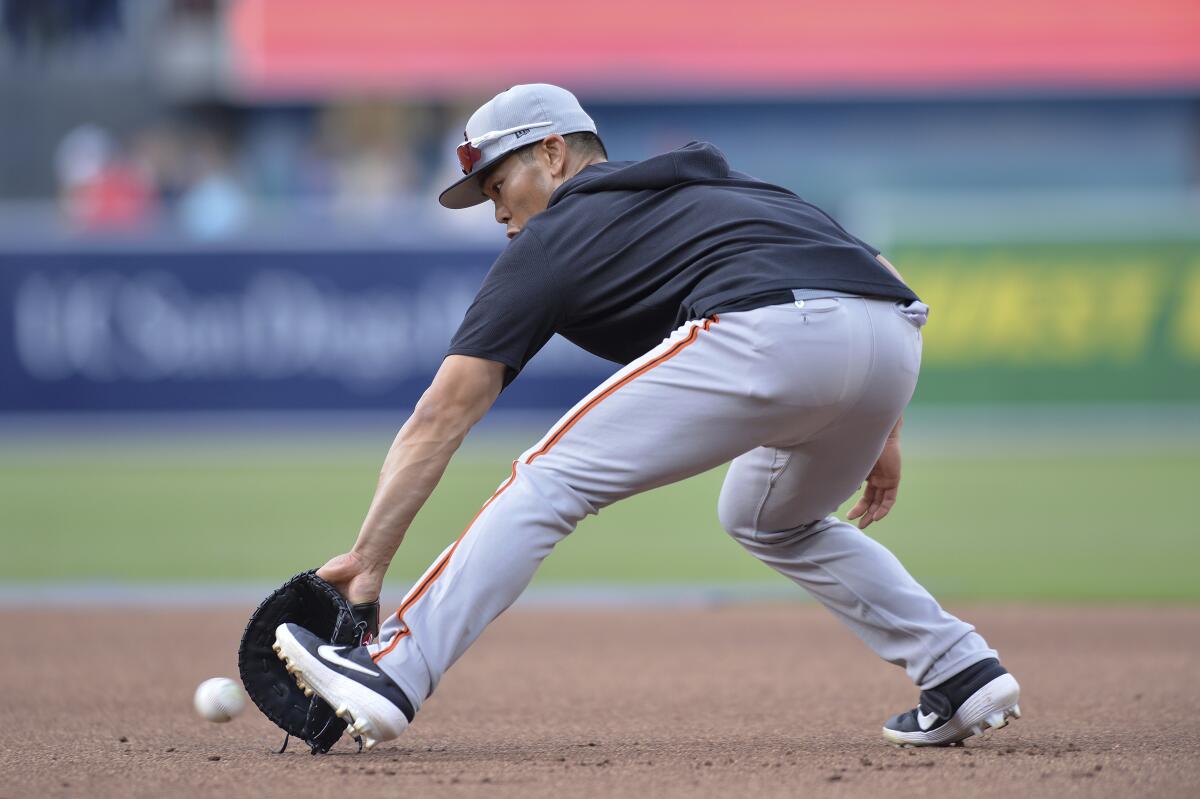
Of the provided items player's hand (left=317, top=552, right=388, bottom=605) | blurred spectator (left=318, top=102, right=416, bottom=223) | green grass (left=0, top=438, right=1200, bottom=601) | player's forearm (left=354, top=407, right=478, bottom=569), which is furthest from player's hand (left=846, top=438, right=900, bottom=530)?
blurred spectator (left=318, top=102, right=416, bottom=223)

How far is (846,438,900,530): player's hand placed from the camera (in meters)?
4.37

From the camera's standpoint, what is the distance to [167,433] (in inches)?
568

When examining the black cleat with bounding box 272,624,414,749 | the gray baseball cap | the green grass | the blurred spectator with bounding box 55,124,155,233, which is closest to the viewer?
the black cleat with bounding box 272,624,414,749

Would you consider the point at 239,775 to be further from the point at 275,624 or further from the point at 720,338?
the point at 720,338

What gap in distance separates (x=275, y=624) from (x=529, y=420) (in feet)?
35.1

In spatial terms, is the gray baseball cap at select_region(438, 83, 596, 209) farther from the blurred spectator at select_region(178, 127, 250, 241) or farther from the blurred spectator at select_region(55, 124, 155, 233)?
the blurred spectator at select_region(55, 124, 155, 233)

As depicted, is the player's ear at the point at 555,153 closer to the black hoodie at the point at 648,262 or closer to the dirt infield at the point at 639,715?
the black hoodie at the point at 648,262

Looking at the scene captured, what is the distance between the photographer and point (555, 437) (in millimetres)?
3844

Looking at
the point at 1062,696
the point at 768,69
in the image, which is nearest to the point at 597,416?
the point at 1062,696

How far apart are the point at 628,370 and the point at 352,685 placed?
947 millimetres

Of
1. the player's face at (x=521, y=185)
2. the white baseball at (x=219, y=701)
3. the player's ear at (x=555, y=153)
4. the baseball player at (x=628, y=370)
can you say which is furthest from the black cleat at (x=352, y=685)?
the player's ear at (x=555, y=153)

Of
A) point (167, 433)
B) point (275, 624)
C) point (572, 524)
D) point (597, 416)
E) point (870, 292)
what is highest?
point (870, 292)

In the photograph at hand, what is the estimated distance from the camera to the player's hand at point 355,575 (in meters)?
3.89

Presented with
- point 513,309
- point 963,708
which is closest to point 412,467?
point 513,309
